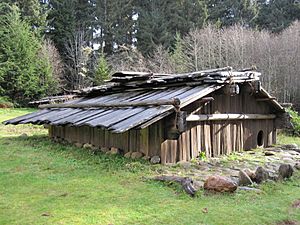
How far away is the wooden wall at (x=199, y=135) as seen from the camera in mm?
9109

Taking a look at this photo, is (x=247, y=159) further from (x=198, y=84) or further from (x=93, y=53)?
(x=93, y=53)

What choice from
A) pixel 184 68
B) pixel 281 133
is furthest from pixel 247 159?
pixel 184 68

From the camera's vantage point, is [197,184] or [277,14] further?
[277,14]

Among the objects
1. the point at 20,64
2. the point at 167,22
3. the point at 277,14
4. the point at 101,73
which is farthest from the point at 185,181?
the point at 277,14

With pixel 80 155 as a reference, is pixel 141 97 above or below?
above

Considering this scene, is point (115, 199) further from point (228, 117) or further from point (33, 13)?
point (33, 13)

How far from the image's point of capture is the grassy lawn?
5.27 meters

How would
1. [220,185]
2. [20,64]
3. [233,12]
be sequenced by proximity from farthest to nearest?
1. [233,12]
2. [20,64]
3. [220,185]

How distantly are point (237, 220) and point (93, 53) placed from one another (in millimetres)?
31790

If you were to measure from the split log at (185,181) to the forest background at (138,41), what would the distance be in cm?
1833

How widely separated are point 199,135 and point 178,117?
1.86 m

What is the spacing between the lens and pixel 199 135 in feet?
32.9

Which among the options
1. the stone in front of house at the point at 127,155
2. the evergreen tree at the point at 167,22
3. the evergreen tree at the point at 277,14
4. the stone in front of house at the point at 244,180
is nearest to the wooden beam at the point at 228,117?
the stone in front of house at the point at 127,155

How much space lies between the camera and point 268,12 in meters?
35.3
